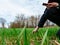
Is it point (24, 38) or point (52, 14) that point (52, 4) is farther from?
point (24, 38)

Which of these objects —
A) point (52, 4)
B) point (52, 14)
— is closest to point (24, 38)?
point (52, 4)

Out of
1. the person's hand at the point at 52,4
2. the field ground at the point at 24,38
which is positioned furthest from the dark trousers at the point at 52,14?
the field ground at the point at 24,38

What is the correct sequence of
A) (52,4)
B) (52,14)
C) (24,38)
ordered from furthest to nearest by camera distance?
(52,14), (52,4), (24,38)

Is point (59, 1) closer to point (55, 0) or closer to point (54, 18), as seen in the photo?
point (55, 0)

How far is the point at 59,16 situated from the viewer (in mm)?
4316

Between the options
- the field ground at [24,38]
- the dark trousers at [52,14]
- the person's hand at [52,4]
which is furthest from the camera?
the dark trousers at [52,14]

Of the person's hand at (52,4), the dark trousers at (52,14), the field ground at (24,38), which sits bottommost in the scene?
the field ground at (24,38)

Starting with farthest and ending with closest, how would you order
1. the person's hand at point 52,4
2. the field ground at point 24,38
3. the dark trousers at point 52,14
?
the dark trousers at point 52,14
the person's hand at point 52,4
the field ground at point 24,38

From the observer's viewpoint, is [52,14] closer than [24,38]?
No

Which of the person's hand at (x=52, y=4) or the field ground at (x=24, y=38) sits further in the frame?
the person's hand at (x=52, y=4)

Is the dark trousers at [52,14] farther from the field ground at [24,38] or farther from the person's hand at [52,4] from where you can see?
the field ground at [24,38]

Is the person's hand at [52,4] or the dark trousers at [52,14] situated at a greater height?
the person's hand at [52,4]

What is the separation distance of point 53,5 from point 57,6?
16cm

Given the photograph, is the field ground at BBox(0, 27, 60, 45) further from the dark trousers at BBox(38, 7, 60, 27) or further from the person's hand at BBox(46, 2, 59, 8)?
the dark trousers at BBox(38, 7, 60, 27)
